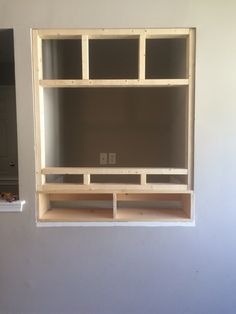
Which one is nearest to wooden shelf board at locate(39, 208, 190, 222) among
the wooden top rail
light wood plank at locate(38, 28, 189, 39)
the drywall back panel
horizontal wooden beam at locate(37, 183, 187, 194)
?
horizontal wooden beam at locate(37, 183, 187, 194)

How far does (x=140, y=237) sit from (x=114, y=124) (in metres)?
1.40

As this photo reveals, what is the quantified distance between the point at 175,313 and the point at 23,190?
1.49 m

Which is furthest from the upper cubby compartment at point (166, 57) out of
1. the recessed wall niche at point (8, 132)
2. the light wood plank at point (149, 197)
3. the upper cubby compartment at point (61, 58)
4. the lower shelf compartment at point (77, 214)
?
the recessed wall niche at point (8, 132)

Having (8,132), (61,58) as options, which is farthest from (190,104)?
(8,132)

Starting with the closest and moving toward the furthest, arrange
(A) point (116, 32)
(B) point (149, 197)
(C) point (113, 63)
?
(A) point (116, 32) → (B) point (149, 197) → (C) point (113, 63)

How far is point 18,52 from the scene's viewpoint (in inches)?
70.1

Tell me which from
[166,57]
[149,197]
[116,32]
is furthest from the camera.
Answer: [166,57]

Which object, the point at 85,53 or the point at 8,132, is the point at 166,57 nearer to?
the point at 85,53

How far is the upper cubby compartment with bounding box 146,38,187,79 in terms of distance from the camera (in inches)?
83.0

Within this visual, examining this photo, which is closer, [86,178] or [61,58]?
[86,178]

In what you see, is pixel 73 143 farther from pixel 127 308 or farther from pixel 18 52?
pixel 127 308

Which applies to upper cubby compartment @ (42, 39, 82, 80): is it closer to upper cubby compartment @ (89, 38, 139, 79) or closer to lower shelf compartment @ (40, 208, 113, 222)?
upper cubby compartment @ (89, 38, 139, 79)

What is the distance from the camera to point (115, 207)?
72.5 inches

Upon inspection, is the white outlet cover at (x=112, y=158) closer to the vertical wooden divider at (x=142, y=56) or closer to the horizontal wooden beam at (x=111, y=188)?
the horizontal wooden beam at (x=111, y=188)
